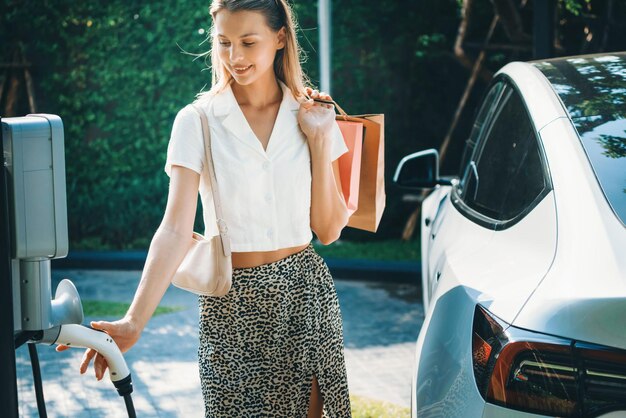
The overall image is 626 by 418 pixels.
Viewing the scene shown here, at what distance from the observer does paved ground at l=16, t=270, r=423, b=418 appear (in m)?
5.24

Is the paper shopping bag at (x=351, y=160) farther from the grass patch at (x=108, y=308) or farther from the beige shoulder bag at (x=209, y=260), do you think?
the grass patch at (x=108, y=308)

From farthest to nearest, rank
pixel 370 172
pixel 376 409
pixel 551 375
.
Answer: pixel 376 409 < pixel 370 172 < pixel 551 375

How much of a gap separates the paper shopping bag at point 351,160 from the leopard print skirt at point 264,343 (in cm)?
34

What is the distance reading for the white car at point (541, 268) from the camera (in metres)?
1.97

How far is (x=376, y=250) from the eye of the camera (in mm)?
9977

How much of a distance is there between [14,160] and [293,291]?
1048 millimetres

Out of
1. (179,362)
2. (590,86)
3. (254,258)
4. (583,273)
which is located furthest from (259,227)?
(179,362)

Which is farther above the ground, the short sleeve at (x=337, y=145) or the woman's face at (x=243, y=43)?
the woman's face at (x=243, y=43)

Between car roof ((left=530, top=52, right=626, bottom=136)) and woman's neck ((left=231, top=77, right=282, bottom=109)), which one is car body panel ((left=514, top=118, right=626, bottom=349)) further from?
woman's neck ((left=231, top=77, right=282, bottom=109))

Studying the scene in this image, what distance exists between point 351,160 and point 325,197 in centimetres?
25

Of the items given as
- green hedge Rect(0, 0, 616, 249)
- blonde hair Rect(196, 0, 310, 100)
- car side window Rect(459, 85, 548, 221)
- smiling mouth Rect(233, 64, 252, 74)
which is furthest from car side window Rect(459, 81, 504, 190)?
green hedge Rect(0, 0, 616, 249)

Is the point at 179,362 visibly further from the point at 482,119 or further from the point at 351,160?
the point at 351,160

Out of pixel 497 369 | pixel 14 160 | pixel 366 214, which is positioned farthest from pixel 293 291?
pixel 14 160

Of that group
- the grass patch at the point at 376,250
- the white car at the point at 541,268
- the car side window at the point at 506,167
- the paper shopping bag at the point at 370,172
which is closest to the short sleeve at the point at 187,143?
the paper shopping bag at the point at 370,172
